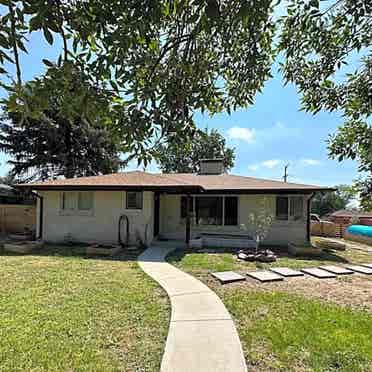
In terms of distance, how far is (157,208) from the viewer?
→ 14.4m

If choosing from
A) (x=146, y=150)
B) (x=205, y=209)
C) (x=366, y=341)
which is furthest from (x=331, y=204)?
(x=146, y=150)

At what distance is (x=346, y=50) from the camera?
3.14 metres

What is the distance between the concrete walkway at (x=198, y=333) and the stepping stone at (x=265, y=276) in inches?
60.0

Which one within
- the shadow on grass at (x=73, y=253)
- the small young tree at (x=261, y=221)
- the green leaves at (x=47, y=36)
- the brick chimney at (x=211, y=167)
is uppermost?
the brick chimney at (x=211, y=167)

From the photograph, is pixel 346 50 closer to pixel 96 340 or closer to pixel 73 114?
pixel 73 114

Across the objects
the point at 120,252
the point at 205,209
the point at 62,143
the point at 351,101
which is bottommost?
the point at 120,252

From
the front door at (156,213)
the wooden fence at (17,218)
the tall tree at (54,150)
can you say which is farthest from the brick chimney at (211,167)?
the tall tree at (54,150)

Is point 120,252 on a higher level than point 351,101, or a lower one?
lower

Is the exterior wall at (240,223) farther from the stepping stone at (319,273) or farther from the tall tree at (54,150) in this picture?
the tall tree at (54,150)

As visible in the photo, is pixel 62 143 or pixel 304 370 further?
pixel 62 143

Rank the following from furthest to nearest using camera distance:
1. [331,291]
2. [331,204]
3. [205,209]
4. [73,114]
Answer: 1. [331,204]
2. [205,209]
3. [331,291]
4. [73,114]

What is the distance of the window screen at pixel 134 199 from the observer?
1300cm

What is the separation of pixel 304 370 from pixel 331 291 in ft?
12.1

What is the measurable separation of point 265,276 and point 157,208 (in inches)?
298
